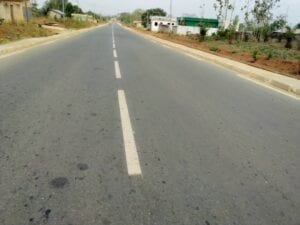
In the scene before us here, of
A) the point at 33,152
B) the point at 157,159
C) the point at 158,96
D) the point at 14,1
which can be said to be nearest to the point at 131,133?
the point at 157,159

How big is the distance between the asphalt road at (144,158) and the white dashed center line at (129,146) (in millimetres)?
13

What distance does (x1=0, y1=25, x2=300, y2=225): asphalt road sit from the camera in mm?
2943

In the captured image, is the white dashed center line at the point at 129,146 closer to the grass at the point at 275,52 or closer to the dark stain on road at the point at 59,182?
the dark stain on road at the point at 59,182

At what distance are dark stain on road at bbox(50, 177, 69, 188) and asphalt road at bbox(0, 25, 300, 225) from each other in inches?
0.4

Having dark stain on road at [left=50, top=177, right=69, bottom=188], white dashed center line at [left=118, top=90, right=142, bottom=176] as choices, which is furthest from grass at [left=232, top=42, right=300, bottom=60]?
dark stain on road at [left=50, top=177, right=69, bottom=188]

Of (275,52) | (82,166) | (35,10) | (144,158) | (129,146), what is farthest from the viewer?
(35,10)

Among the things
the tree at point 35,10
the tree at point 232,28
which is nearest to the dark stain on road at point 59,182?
the tree at point 232,28

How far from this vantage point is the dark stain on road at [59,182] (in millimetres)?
3301

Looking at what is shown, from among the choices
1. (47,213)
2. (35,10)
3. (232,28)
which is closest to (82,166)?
(47,213)

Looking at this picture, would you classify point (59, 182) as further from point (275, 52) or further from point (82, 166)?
point (275, 52)

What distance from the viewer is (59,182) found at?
11.0 ft

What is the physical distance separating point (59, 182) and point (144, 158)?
113 centimetres

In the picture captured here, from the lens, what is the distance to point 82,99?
6.98m

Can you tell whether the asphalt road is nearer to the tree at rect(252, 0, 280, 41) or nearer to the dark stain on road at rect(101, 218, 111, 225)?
the dark stain on road at rect(101, 218, 111, 225)
